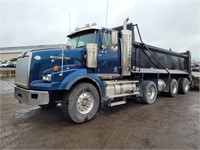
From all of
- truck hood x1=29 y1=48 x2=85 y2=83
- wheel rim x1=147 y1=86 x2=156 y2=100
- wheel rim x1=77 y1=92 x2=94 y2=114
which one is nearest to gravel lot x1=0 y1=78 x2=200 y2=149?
wheel rim x1=77 y1=92 x2=94 y2=114

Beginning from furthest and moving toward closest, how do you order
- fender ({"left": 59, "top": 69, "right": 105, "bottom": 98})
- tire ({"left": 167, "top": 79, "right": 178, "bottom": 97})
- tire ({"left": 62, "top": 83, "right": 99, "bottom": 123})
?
1. tire ({"left": 167, "top": 79, "right": 178, "bottom": 97})
2. tire ({"left": 62, "top": 83, "right": 99, "bottom": 123})
3. fender ({"left": 59, "top": 69, "right": 105, "bottom": 98})

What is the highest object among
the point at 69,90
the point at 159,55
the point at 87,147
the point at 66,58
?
the point at 159,55

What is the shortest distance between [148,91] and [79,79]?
12.1 feet

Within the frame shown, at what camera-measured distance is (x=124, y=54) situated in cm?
549

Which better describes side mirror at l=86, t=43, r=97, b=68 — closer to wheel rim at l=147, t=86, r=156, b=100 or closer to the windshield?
the windshield

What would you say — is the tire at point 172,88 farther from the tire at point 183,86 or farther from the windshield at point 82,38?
the windshield at point 82,38

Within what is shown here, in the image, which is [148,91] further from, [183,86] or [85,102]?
[183,86]

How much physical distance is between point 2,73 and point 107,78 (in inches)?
781

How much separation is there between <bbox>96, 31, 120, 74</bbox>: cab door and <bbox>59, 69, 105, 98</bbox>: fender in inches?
18.6

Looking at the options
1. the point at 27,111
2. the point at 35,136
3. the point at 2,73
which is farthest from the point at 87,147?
the point at 2,73

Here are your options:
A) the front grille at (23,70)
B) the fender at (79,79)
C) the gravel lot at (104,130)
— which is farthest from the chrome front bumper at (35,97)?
the gravel lot at (104,130)

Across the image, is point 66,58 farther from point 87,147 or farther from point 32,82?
point 87,147

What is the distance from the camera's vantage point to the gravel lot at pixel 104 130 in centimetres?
301

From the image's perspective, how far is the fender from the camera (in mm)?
3805
